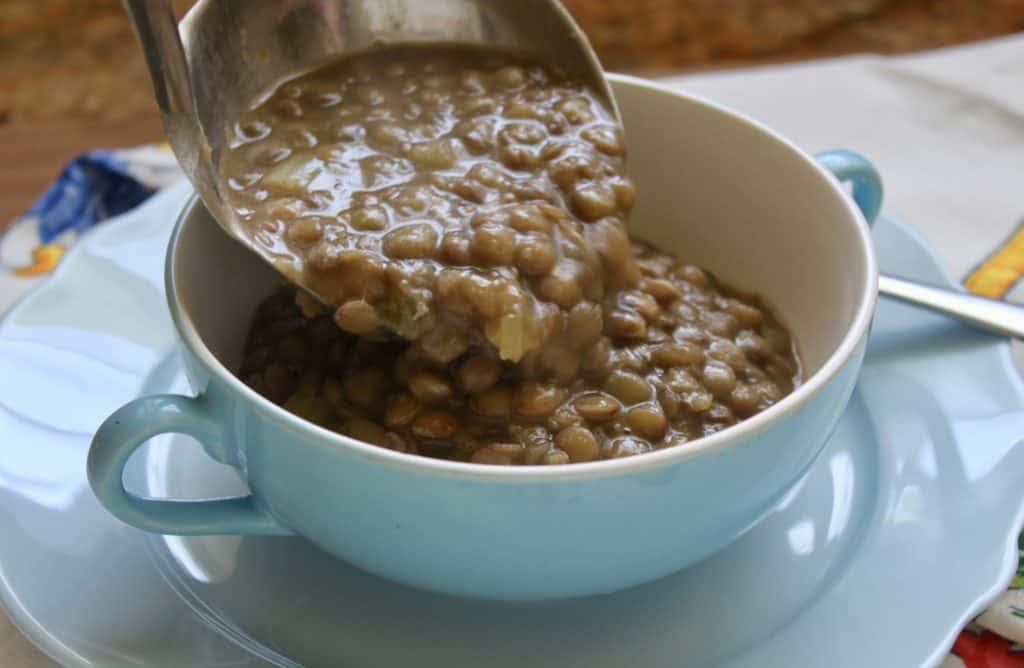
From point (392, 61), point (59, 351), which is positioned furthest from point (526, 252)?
point (59, 351)

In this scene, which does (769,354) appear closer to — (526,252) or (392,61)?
(526,252)

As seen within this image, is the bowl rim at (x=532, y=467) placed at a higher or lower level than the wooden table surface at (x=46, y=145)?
higher

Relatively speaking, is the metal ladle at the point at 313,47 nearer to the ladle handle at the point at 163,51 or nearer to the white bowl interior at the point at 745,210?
the ladle handle at the point at 163,51

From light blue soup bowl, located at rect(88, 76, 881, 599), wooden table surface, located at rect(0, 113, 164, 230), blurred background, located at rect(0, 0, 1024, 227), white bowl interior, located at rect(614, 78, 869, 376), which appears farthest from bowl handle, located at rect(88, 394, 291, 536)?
blurred background, located at rect(0, 0, 1024, 227)

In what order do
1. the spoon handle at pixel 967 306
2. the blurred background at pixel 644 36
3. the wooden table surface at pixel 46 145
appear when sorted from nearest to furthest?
1. the spoon handle at pixel 967 306
2. the wooden table surface at pixel 46 145
3. the blurred background at pixel 644 36

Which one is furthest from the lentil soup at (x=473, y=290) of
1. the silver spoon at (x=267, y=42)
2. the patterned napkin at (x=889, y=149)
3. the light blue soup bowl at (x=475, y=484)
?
the patterned napkin at (x=889, y=149)
